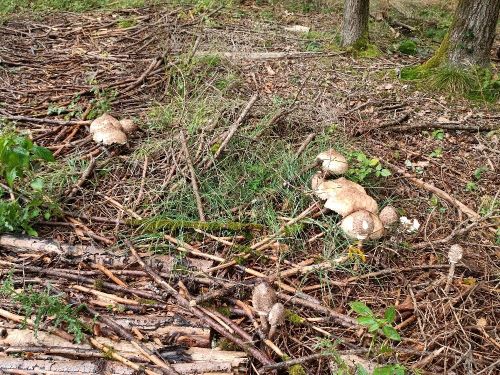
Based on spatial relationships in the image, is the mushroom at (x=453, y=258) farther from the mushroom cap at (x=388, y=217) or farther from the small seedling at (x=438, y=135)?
the small seedling at (x=438, y=135)

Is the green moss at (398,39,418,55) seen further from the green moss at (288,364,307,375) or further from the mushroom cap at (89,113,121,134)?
the green moss at (288,364,307,375)

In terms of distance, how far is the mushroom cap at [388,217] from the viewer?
3.35 m

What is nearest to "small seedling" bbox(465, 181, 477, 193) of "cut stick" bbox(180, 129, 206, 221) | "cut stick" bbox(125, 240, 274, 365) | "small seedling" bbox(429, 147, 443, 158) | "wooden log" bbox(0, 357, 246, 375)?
"small seedling" bbox(429, 147, 443, 158)

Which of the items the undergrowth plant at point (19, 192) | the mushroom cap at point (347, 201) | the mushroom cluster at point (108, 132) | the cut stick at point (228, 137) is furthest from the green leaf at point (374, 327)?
the mushroom cluster at point (108, 132)

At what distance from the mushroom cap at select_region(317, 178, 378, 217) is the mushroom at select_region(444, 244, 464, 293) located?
60cm

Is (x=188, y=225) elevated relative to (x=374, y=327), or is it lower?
lower

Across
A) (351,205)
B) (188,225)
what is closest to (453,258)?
(351,205)

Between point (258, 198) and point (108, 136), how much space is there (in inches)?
58.1

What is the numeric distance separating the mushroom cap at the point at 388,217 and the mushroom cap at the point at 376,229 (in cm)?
11

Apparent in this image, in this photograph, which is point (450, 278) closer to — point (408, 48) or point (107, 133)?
point (107, 133)

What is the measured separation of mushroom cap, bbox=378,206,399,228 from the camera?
335 cm

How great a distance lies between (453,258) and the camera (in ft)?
9.72

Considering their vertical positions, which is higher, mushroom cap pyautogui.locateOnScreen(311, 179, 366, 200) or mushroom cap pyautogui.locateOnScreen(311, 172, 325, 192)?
mushroom cap pyautogui.locateOnScreen(311, 179, 366, 200)

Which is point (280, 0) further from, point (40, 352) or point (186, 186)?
point (40, 352)
